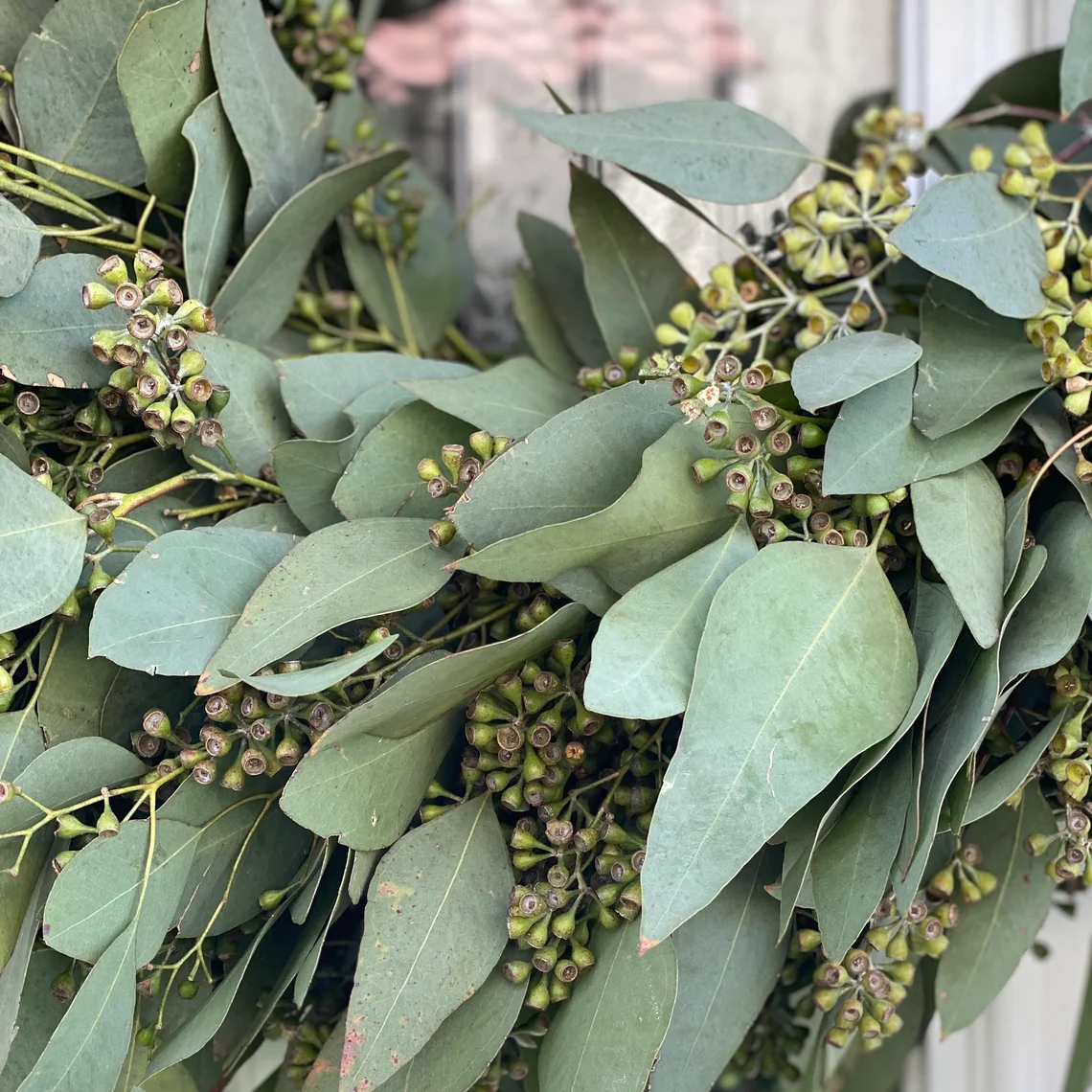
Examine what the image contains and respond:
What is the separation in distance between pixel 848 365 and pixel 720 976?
256 millimetres

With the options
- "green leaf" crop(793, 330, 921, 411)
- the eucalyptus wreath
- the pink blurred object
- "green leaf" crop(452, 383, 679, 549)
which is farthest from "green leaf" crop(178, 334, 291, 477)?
the pink blurred object

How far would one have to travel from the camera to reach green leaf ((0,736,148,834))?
412 mm

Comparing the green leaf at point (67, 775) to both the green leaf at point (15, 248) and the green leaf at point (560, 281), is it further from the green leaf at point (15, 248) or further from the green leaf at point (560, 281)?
the green leaf at point (560, 281)

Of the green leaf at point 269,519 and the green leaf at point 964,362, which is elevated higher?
the green leaf at point 964,362

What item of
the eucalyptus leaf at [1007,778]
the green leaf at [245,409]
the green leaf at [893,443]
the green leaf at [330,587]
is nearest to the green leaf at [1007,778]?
the eucalyptus leaf at [1007,778]

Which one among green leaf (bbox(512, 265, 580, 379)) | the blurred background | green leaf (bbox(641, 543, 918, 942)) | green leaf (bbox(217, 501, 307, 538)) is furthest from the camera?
the blurred background

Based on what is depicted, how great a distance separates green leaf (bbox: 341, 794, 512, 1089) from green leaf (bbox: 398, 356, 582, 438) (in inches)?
6.4

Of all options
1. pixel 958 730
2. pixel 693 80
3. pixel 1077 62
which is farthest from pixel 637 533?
pixel 693 80

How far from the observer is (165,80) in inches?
18.3

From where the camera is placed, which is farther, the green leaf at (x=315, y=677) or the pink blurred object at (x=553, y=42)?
the pink blurred object at (x=553, y=42)

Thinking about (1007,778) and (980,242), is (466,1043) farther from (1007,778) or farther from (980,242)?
(980,242)

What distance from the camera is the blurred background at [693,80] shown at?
29.0 inches

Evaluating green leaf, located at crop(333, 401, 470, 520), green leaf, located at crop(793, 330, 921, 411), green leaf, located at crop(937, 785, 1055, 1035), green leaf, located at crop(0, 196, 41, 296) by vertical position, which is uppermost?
green leaf, located at crop(0, 196, 41, 296)

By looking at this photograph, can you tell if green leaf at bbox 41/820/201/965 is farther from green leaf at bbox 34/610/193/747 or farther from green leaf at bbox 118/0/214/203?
green leaf at bbox 118/0/214/203
